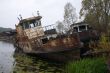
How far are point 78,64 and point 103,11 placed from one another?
886 cm

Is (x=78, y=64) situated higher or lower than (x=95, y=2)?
lower

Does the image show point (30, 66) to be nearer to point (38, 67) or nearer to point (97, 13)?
point (38, 67)

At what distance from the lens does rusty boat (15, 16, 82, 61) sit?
24.0 meters

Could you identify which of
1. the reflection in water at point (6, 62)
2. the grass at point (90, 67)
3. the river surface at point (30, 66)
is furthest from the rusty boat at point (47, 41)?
the grass at point (90, 67)

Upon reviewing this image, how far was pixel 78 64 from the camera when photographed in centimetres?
1466

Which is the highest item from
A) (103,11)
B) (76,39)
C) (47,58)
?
(103,11)

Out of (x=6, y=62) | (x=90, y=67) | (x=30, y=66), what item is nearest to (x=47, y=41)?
(x=6, y=62)

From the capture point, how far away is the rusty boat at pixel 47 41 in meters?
24.0

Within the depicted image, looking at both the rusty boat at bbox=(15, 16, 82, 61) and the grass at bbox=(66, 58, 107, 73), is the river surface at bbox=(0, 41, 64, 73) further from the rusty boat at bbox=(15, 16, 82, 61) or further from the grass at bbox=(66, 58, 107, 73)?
the grass at bbox=(66, 58, 107, 73)

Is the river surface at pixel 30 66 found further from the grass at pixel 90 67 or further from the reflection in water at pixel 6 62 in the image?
the grass at pixel 90 67

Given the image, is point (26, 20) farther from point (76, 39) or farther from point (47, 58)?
point (76, 39)

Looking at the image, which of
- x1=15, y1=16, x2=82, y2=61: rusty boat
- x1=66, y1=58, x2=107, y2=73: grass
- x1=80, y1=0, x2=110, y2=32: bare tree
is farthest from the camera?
x1=15, y1=16, x2=82, y2=61: rusty boat

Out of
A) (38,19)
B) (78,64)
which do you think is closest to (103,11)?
(78,64)

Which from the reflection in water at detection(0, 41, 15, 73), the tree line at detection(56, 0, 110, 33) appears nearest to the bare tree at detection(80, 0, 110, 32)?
the tree line at detection(56, 0, 110, 33)
